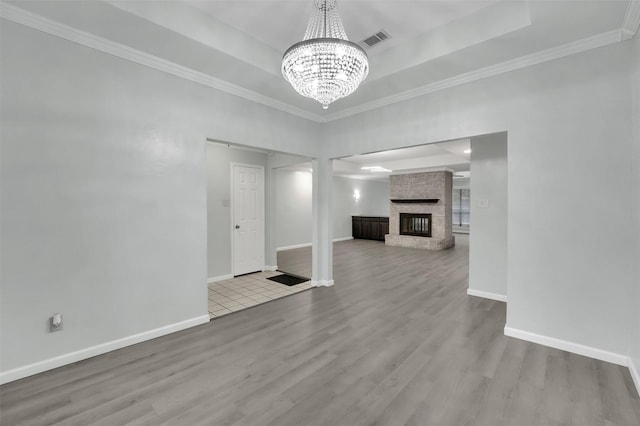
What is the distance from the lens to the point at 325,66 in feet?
6.63

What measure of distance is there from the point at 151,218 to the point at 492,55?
12.6 ft

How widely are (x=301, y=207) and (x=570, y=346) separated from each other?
7.43 meters

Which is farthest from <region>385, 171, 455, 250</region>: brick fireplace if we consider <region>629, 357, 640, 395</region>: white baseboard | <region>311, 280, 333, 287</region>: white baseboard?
Answer: <region>629, 357, 640, 395</region>: white baseboard

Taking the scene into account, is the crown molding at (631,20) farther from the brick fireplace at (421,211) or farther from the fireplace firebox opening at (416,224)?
the fireplace firebox opening at (416,224)

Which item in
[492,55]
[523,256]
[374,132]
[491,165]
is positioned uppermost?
[492,55]

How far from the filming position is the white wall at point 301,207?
28.3ft

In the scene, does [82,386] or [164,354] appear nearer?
[82,386]

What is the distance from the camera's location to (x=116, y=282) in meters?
2.66

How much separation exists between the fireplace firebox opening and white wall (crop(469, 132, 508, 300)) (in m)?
4.70

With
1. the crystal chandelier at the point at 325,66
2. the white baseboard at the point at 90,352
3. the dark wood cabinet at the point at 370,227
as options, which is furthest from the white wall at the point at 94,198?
the dark wood cabinet at the point at 370,227

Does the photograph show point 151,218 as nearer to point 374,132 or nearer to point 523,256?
point 374,132

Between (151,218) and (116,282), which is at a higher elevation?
(151,218)

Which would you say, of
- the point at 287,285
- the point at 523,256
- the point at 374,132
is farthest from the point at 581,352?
the point at 287,285

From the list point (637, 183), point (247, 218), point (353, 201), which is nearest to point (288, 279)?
point (247, 218)
